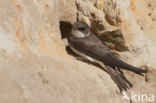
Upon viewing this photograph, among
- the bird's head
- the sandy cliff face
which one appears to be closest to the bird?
the bird's head

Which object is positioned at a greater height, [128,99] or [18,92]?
[18,92]

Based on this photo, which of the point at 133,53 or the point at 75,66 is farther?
the point at 133,53

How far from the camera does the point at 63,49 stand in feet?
11.3

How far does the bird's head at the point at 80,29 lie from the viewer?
12.9 ft

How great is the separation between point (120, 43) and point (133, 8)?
1.34 feet

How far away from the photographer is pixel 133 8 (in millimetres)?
4062

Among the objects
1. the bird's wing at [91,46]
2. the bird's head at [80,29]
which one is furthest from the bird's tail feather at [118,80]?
the bird's head at [80,29]

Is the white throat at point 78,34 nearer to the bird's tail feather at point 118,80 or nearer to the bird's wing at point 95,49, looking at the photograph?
the bird's wing at point 95,49

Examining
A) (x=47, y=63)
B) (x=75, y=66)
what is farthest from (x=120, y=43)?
(x=47, y=63)

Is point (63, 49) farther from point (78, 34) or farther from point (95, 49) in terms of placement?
point (78, 34)

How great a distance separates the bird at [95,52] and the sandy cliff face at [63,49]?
0.12 metres

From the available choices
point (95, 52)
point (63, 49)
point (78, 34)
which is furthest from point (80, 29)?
point (63, 49)

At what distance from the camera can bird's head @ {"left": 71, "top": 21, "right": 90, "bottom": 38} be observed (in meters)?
3.92

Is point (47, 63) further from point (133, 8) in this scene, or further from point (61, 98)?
point (133, 8)
